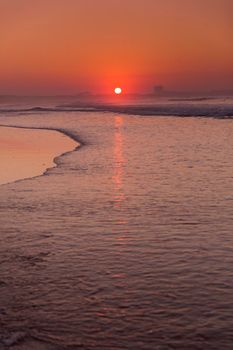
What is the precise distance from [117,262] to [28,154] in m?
13.6

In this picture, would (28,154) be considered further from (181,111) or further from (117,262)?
(181,111)

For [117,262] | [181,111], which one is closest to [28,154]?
[117,262]

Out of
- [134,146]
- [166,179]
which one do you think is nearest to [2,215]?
[166,179]

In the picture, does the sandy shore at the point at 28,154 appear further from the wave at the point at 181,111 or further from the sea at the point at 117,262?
the wave at the point at 181,111

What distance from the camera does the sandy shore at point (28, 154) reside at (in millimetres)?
14477

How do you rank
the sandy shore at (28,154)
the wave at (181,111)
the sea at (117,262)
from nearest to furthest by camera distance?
the sea at (117,262)
the sandy shore at (28,154)
the wave at (181,111)

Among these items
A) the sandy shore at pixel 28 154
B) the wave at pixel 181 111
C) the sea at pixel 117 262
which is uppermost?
the wave at pixel 181 111

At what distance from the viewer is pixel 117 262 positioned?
21.0 ft

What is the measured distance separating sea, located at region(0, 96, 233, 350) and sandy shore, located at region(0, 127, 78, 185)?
1640 millimetres

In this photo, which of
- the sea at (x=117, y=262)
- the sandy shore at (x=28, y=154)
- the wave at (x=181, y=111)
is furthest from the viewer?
the wave at (x=181, y=111)

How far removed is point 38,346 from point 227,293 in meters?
2.04

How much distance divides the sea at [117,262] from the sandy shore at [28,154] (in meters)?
1.64

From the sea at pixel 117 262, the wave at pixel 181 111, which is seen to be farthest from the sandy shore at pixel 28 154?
the wave at pixel 181 111

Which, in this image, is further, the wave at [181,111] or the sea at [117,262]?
the wave at [181,111]
